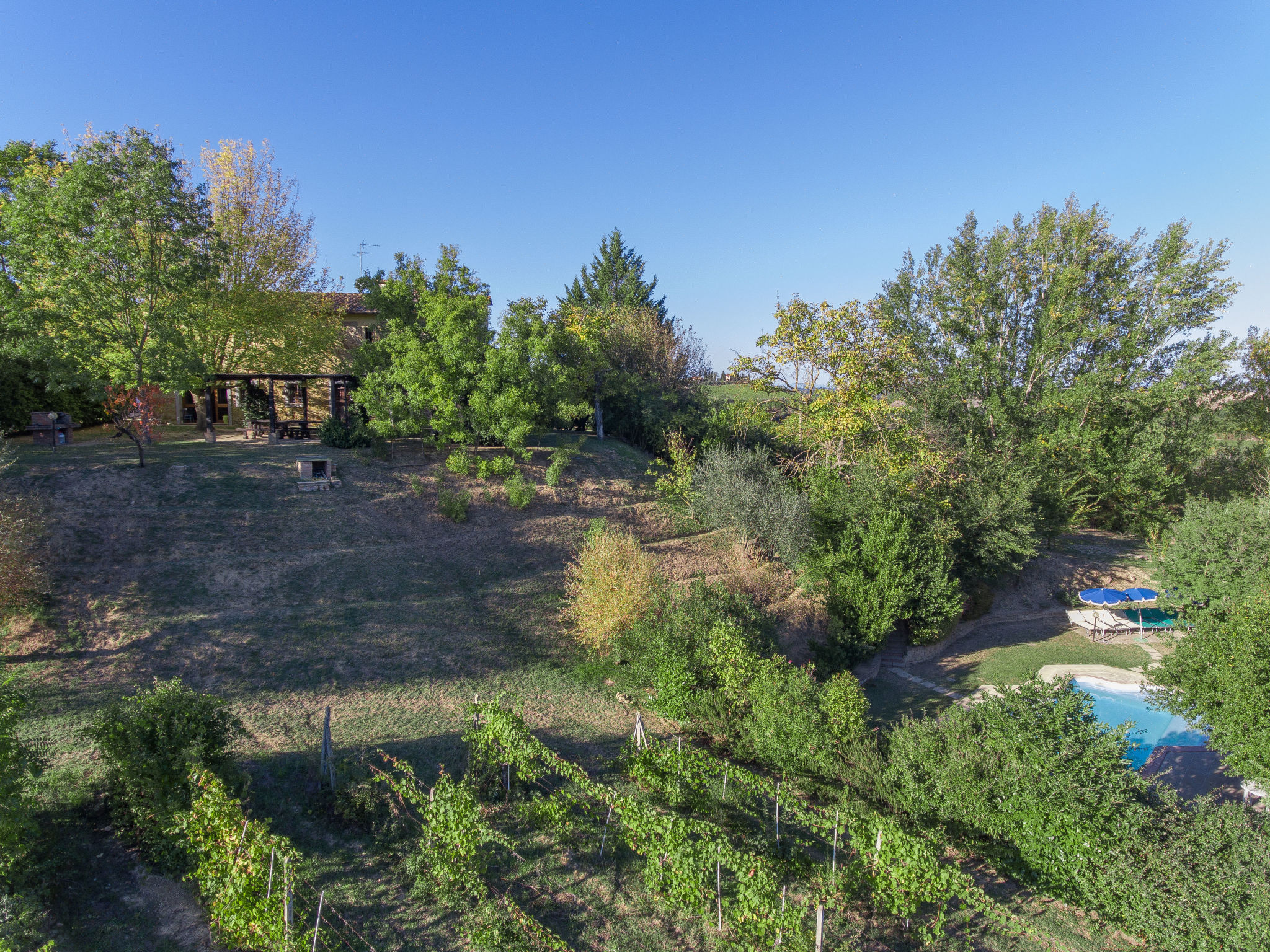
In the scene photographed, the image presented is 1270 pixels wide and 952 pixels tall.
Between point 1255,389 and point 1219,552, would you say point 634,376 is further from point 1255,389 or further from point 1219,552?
point 1255,389

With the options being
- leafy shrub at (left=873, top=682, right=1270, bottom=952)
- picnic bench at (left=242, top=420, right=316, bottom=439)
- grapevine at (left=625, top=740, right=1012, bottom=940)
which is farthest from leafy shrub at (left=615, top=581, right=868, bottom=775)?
picnic bench at (left=242, top=420, right=316, bottom=439)

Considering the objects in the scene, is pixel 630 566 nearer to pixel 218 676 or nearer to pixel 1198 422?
pixel 218 676

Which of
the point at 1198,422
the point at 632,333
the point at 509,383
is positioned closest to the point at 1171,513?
the point at 1198,422

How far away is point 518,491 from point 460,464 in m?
2.35

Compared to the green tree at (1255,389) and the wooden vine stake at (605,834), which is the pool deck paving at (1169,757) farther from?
the green tree at (1255,389)

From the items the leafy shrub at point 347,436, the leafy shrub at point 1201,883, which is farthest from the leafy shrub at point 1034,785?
the leafy shrub at point 347,436

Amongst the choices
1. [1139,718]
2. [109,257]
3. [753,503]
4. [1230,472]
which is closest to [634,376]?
[753,503]

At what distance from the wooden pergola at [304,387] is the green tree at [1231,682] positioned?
25.8 meters

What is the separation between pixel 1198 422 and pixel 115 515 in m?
44.1

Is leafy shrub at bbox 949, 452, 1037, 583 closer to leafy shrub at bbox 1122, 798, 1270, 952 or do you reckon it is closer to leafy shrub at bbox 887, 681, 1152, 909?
leafy shrub at bbox 887, 681, 1152, 909

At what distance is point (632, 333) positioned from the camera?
110 feet

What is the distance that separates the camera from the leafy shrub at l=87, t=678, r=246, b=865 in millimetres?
7984

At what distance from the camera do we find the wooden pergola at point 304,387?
2470cm

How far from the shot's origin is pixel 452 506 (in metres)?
20.8
